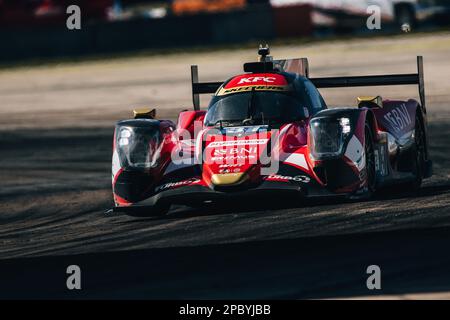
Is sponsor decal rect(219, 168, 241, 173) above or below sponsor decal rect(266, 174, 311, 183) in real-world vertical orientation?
above

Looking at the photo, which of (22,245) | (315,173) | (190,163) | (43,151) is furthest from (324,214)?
(43,151)

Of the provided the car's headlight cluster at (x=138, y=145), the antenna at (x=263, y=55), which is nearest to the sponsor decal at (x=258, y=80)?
the antenna at (x=263, y=55)

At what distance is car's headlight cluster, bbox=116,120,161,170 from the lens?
12547mm

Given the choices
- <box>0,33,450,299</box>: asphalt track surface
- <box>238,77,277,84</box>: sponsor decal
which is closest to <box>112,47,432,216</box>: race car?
<box>238,77,277,84</box>: sponsor decal

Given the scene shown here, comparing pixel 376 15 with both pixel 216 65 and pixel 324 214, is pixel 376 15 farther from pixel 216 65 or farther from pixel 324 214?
pixel 324 214

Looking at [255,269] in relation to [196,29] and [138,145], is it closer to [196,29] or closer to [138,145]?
[138,145]

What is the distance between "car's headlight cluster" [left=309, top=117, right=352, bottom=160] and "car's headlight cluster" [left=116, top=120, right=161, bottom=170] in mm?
1612

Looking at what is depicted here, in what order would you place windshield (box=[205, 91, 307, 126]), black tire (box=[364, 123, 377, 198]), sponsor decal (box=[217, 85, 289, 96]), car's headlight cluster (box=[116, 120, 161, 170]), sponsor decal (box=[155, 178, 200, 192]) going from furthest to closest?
sponsor decal (box=[217, 85, 289, 96]) < windshield (box=[205, 91, 307, 126]) < car's headlight cluster (box=[116, 120, 161, 170]) < black tire (box=[364, 123, 377, 198]) < sponsor decal (box=[155, 178, 200, 192])

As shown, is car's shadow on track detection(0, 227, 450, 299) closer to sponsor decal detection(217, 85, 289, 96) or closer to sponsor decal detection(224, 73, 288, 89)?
sponsor decal detection(217, 85, 289, 96)

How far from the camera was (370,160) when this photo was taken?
41.2 ft

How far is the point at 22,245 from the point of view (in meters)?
11.5

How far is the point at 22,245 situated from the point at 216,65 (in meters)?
20.5

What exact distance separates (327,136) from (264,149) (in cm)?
62

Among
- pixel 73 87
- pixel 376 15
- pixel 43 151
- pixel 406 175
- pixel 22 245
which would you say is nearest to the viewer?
pixel 22 245
